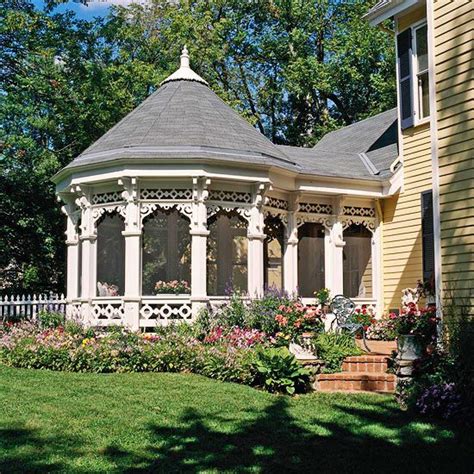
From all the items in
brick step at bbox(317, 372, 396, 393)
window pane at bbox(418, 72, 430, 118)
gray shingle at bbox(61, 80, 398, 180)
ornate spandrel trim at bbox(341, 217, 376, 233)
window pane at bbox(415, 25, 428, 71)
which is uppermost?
window pane at bbox(415, 25, 428, 71)

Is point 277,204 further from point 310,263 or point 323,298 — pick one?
point 310,263

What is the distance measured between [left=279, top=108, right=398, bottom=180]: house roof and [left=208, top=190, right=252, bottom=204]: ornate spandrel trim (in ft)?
4.93

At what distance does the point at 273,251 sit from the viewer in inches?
707

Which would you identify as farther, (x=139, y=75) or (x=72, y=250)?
(x=139, y=75)

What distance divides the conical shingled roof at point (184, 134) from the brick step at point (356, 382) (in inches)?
184

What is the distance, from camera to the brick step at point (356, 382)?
849 centimetres

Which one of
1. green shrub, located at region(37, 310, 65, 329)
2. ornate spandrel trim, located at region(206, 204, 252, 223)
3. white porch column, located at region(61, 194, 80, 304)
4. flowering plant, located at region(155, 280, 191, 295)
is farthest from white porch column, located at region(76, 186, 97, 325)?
ornate spandrel trim, located at region(206, 204, 252, 223)

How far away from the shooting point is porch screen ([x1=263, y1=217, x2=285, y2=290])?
52.4 feet

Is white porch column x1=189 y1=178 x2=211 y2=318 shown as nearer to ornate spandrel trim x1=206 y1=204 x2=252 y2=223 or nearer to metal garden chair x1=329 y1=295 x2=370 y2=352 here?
ornate spandrel trim x1=206 y1=204 x2=252 y2=223

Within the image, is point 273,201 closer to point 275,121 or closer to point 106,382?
point 106,382

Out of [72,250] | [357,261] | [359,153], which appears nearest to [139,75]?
[359,153]

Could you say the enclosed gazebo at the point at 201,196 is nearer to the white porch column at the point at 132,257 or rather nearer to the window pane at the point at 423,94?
the white porch column at the point at 132,257

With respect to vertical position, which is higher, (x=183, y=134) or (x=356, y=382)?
(x=183, y=134)

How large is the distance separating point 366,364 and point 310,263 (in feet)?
26.1
